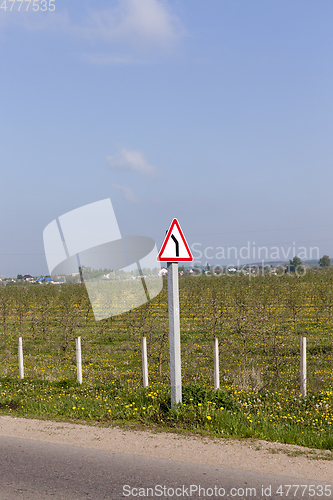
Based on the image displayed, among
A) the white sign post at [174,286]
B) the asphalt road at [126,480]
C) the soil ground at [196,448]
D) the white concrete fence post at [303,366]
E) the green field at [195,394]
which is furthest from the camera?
the white concrete fence post at [303,366]

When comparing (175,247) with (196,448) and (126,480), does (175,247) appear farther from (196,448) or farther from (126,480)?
(126,480)

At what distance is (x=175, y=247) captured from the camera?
6.74m

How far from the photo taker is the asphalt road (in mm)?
4285

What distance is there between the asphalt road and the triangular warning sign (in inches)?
112

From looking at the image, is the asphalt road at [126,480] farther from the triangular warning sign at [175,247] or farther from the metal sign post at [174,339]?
the triangular warning sign at [175,247]

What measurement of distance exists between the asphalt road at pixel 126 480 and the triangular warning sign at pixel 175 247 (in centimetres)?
284

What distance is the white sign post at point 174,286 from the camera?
6.64 meters

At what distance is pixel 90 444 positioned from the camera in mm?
5695

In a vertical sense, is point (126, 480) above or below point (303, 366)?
below

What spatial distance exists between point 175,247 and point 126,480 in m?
3.36

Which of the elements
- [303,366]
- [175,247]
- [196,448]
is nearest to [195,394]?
[196,448]

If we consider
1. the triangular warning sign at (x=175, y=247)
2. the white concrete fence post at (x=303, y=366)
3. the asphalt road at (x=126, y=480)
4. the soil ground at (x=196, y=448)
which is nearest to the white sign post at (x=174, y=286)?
the triangular warning sign at (x=175, y=247)

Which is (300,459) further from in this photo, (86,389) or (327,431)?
(86,389)

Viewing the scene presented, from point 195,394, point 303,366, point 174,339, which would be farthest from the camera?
point 303,366
